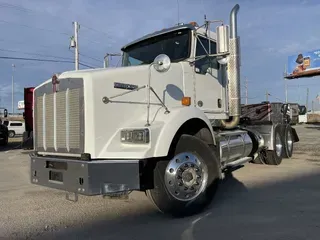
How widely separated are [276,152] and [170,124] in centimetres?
648

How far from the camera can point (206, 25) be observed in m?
6.38

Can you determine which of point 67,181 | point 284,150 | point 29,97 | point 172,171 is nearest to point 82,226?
point 67,181

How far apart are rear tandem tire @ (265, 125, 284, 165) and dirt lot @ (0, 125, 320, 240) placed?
7.18 feet

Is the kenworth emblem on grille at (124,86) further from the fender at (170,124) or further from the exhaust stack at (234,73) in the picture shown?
the exhaust stack at (234,73)

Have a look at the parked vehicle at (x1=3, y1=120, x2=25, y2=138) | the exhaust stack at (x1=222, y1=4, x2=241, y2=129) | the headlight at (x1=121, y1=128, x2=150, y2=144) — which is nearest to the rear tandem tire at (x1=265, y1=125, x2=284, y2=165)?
the exhaust stack at (x1=222, y1=4, x2=241, y2=129)

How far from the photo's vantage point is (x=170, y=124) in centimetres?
516

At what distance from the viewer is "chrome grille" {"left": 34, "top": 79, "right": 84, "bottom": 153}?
5.00 m

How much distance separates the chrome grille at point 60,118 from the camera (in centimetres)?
500

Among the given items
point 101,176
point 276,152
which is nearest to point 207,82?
point 101,176

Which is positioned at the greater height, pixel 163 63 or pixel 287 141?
pixel 163 63

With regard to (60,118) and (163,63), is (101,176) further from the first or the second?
(163,63)

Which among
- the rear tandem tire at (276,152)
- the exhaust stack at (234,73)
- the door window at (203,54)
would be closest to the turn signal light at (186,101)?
the door window at (203,54)

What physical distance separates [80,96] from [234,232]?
2.67 m

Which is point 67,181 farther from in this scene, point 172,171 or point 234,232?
point 234,232
